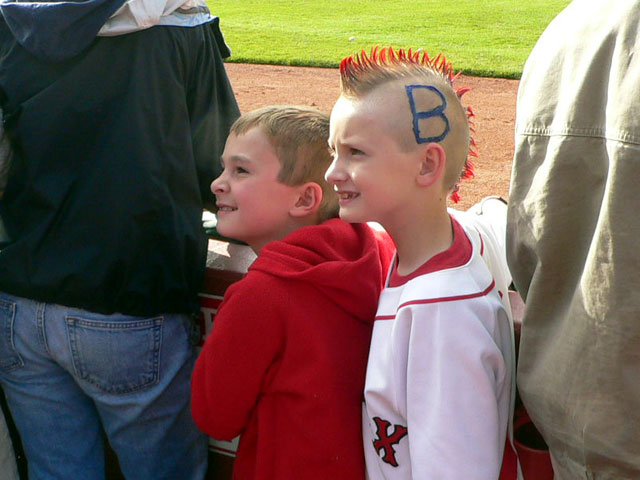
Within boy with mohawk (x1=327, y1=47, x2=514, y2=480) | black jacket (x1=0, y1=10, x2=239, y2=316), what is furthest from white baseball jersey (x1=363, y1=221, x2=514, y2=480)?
black jacket (x1=0, y1=10, x2=239, y2=316)

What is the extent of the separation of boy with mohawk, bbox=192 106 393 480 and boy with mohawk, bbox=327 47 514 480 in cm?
8

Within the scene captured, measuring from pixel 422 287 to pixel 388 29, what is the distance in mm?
13757

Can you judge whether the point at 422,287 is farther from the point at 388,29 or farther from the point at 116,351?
the point at 388,29

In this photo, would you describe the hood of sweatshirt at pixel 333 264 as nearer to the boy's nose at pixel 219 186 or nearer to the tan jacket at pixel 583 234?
the boy's nose at pixel 219 186

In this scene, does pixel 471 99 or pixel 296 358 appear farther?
pixel 471 99

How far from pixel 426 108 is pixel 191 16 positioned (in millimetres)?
755

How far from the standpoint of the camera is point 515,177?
4.82ft

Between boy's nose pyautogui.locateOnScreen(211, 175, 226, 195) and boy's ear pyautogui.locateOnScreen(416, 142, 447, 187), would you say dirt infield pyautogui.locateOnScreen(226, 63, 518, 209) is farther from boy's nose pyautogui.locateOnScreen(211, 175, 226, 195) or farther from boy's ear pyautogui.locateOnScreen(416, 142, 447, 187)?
boy's ear pyautogui.locateOnScreen(416, 142, 447, 187)

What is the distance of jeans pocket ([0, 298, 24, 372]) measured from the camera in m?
2.10

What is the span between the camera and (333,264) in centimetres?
178

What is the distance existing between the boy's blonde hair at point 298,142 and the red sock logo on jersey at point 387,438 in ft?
1.97

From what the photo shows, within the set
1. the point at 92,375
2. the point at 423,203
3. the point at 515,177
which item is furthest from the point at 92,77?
the point at 515,177

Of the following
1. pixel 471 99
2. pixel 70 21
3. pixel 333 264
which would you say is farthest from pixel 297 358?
pixel 471 99

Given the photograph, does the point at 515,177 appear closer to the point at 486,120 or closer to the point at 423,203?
the point at 423,203
